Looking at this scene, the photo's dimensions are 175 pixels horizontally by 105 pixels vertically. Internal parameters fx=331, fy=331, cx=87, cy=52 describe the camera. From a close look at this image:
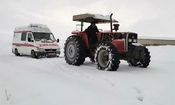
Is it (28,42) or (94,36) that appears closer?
(94,36)

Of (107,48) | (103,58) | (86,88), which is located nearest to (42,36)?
(103,58)

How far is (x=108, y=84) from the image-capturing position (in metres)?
9.45

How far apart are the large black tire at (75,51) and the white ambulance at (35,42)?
5.33 m

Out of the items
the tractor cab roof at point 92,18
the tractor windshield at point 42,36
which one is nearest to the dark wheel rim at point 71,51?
the tractor cab roof at point 92,18

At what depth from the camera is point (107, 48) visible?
12.1 m

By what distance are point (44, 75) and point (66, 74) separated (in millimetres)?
823

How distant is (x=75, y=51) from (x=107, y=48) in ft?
8.27

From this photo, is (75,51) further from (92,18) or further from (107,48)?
(107,48)

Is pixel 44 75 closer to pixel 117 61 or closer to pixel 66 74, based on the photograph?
pixel 66 74

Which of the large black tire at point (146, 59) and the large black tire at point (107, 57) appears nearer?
the large black tire at point (107, 57)

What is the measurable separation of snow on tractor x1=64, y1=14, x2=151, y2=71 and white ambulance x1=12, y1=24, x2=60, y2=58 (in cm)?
533

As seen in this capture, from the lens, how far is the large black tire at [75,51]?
14.0 metres

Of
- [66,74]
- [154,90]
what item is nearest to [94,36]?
[66,74]

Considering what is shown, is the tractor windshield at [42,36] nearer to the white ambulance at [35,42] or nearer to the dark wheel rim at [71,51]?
the white ambulance at [35,42]
